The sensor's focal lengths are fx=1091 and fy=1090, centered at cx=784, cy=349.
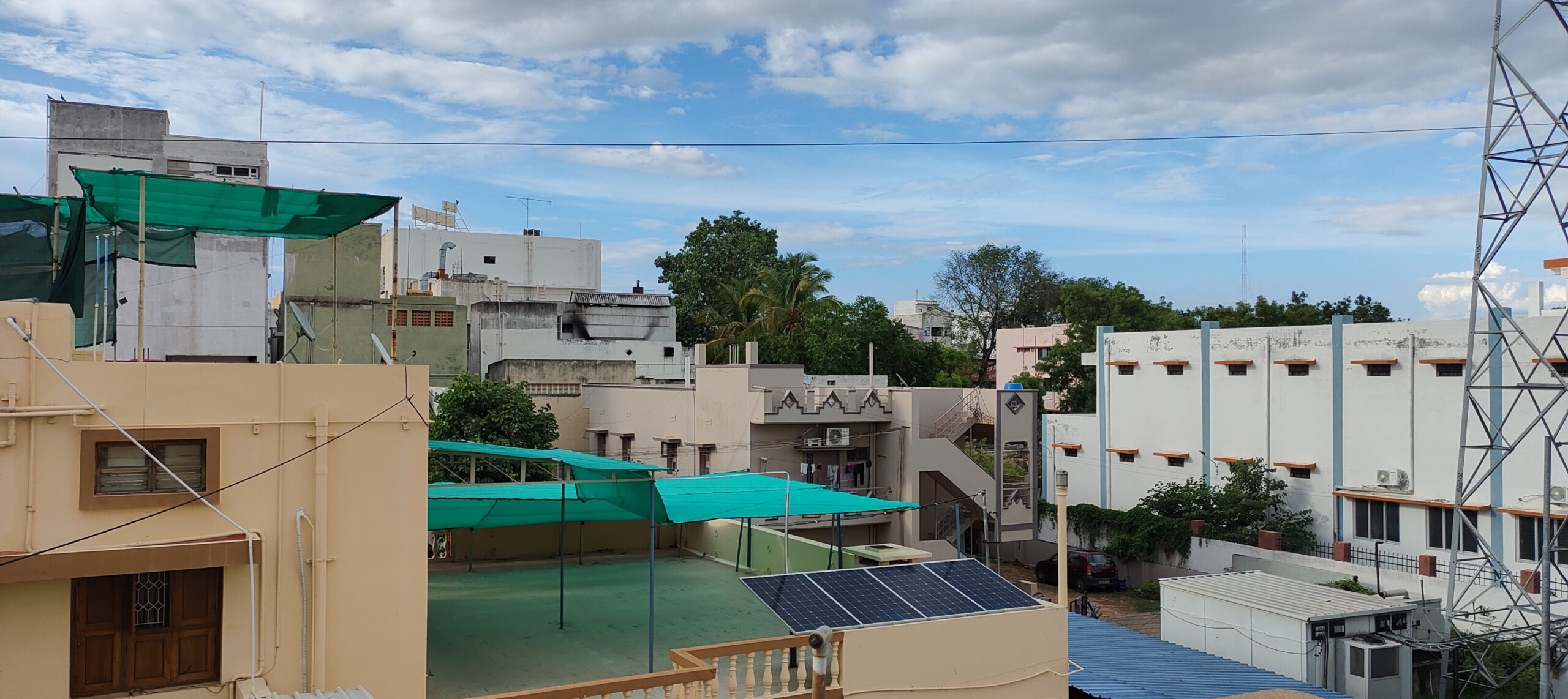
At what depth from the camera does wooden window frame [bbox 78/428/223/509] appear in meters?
8.71

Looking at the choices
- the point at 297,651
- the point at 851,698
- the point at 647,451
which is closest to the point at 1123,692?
the point at 851,698

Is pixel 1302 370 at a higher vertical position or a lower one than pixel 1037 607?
higher

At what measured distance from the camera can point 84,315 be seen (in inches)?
474

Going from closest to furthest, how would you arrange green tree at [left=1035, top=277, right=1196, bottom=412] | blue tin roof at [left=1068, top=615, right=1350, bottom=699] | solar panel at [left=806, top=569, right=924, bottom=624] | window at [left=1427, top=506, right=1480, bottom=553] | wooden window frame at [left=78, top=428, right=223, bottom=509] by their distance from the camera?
wooden window frame at [left=78, top=428, right=223, bottom=509] → solar panel at [left=806, top=569, right=924, bottom=624] → blue tin roof at [left=1068, top=615, right=1350, bottom=699] → window at [left=1427, top=506, right=1480, bottom=553] → green tree at [left=1035, top=277, right=1196, bottom=412]

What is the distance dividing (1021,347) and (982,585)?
1742 inches

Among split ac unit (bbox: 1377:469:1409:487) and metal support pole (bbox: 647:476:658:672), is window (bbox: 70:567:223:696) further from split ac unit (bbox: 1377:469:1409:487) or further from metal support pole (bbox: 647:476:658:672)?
split ac unit (bbox: 1377:469:1409:487)

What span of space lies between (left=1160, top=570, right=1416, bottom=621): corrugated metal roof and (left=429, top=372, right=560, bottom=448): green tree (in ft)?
58.2

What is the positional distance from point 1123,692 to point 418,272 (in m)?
44.0

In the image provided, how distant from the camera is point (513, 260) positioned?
5409cm

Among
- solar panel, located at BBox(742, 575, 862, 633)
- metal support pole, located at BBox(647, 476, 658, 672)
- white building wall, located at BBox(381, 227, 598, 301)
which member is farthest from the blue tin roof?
white building wall, located at BBox(381, 227, 598, 301)

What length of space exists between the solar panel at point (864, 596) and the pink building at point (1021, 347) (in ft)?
137

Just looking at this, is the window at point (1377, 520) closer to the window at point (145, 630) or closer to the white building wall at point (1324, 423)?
the white building wall at point (1324, 423)

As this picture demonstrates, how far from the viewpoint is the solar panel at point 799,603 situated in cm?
1045

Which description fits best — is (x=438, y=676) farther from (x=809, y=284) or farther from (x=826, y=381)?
(x=809, y=284)
